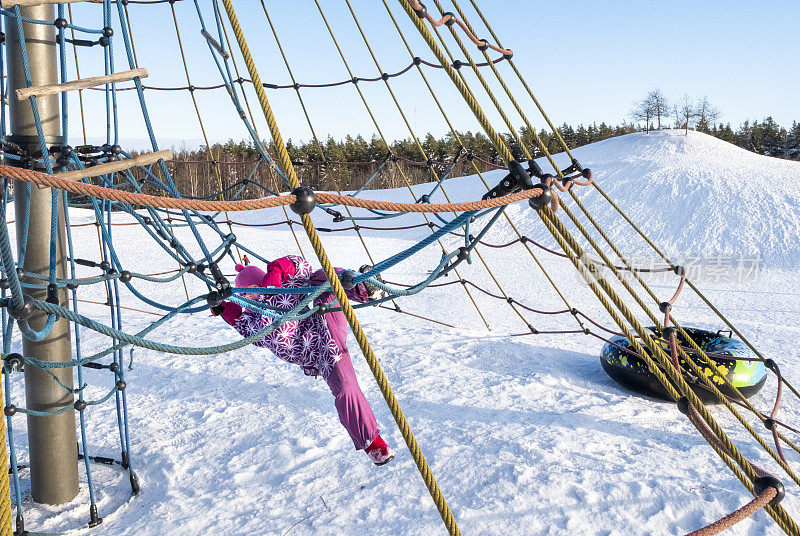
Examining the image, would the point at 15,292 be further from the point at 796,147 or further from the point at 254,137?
the point at 796,147

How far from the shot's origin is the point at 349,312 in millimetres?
1219

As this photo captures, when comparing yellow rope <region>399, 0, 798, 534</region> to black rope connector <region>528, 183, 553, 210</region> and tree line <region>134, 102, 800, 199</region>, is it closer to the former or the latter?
black rope connector <region>528, 183, 553, 210</region>

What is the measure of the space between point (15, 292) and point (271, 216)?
9.97m

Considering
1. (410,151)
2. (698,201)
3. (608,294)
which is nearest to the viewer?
(608,294)

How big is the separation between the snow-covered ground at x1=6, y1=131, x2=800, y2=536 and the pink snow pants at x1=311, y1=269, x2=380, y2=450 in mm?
320

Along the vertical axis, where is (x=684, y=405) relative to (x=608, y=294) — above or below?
below

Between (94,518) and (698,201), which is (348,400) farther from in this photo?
(698,201)

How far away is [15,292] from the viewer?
1.45 meters

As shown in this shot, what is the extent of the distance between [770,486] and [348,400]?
3.92 feet

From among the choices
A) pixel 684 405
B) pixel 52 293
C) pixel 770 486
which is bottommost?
pixel 770 486

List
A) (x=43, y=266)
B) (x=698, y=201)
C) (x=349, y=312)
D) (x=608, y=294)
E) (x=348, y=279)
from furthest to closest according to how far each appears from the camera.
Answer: (x=698, y=201)
(x=43, y=266)
(x=348, y=279)
(x=608, y=294)
(x=349, y=312)

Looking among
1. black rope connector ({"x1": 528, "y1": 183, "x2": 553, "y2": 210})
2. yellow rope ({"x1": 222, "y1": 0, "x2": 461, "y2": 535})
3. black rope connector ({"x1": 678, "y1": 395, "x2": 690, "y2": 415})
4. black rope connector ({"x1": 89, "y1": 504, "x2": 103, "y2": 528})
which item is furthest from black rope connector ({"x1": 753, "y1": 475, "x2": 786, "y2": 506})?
black rope connector ({"x1": 89, "y1": 504, "x2": 103, "y2": 528})

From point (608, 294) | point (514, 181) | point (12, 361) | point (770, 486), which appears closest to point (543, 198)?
point (514, 181)

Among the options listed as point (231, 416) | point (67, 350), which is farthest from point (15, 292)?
point (231, 416)
